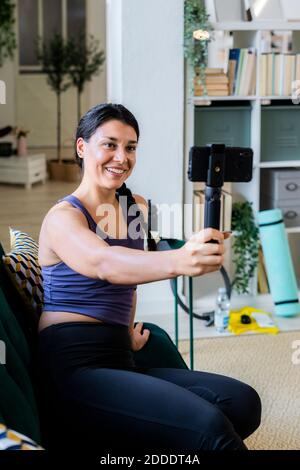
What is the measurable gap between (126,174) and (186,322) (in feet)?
7.18

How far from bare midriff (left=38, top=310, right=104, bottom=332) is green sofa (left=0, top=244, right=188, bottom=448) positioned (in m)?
0.06

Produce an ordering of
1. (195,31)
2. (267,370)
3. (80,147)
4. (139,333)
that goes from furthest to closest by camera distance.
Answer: (195,31) → (267,370) → (139,333) → (80,147)

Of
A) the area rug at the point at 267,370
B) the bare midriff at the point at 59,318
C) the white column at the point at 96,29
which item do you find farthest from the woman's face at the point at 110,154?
the white column at the point at 96,29

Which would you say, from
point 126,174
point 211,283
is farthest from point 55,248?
point 211,283

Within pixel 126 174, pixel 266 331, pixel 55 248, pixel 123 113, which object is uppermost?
pixel 123 113

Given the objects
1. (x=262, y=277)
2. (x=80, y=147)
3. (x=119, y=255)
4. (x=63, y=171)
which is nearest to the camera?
(x=119, y=255)

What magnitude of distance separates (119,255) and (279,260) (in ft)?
8.41

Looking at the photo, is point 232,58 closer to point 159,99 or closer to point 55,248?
point 159,99

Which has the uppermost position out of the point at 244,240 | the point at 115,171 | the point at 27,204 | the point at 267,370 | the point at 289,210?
the point at 115,171

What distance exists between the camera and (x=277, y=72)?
4.26 metres

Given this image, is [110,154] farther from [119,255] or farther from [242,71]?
[242,71]

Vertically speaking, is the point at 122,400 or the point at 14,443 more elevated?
the point at 14,443

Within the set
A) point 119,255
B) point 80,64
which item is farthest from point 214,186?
point 80,64

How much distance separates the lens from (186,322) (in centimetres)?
412
